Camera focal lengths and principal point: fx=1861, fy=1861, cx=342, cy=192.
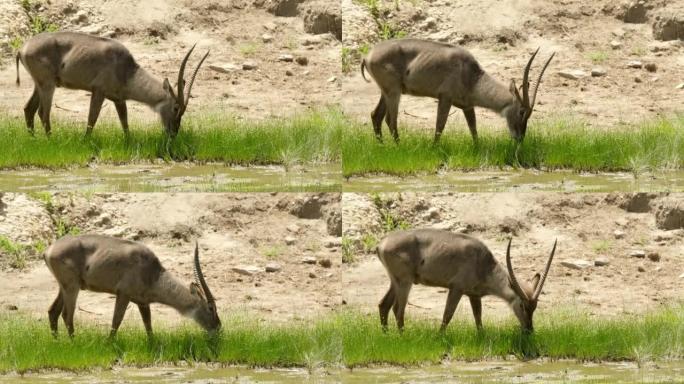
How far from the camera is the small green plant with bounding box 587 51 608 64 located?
1091 inches

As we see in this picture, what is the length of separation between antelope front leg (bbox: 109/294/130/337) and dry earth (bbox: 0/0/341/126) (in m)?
4.01

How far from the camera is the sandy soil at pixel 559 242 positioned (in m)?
23.5

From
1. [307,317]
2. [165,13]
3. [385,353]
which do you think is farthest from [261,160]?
[165,13]

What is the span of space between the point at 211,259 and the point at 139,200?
4.30 ft

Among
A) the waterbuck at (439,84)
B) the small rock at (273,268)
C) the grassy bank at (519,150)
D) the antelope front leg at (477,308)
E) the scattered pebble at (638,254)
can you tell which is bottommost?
the small rock at (273,268)

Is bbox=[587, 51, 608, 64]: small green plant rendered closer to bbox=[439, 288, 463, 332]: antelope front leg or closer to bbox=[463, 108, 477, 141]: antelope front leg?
bbox=[463, 108, 477, 141]: antelope front leg

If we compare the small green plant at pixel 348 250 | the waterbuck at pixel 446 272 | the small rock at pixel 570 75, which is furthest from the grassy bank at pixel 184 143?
the small rock at pixel 570 75

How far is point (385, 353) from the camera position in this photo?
2034 cm

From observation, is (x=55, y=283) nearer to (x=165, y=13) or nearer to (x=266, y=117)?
(x=266, y=117)

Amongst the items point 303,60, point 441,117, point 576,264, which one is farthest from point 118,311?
point 576,264

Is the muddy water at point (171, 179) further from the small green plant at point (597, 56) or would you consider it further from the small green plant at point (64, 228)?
the small green plant at point (597, 56)

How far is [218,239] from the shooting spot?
995 inches

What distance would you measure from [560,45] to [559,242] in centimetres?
341

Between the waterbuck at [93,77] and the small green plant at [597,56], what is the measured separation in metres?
7.77
